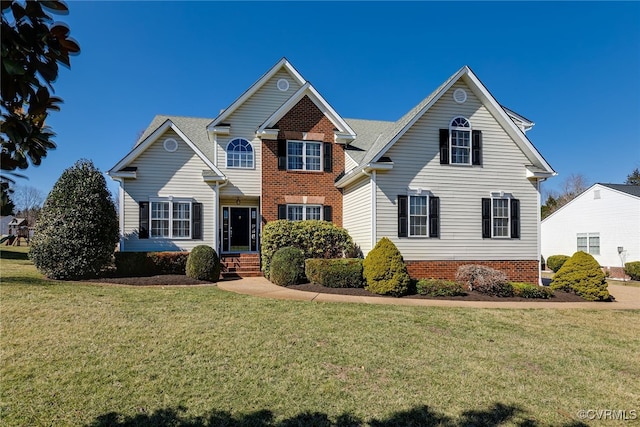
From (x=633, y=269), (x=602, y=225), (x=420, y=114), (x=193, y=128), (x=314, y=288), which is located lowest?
(x=633, y=269)

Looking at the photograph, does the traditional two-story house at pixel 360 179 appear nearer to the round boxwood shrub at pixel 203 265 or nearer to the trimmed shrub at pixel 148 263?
the trimmed shrub at pixel 148 263

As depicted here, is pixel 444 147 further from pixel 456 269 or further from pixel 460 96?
pixel 456 269

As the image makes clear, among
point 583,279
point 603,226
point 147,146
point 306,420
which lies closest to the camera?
point 306,420

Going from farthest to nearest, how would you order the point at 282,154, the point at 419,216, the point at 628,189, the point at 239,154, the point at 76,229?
the point at 628,189
the point at 239,154
the point at 282,154
the point at 419,216
the point at 76,229

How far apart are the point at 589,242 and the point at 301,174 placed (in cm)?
→ 2063

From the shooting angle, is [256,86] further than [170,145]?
Yes

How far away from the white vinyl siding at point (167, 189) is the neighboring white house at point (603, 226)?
77.4ft

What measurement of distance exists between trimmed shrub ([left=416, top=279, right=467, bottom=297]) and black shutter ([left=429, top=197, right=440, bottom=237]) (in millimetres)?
2837

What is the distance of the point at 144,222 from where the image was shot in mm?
15359

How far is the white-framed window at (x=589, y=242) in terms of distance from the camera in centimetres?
2488

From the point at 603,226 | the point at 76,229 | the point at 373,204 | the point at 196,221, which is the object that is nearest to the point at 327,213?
the point at 373,204

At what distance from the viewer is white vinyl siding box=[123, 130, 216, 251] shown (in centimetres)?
1532

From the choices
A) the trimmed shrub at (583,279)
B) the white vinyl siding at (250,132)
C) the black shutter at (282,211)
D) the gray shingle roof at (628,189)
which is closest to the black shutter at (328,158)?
the black shutter at (282,211)

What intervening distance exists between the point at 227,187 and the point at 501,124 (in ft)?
38.3
